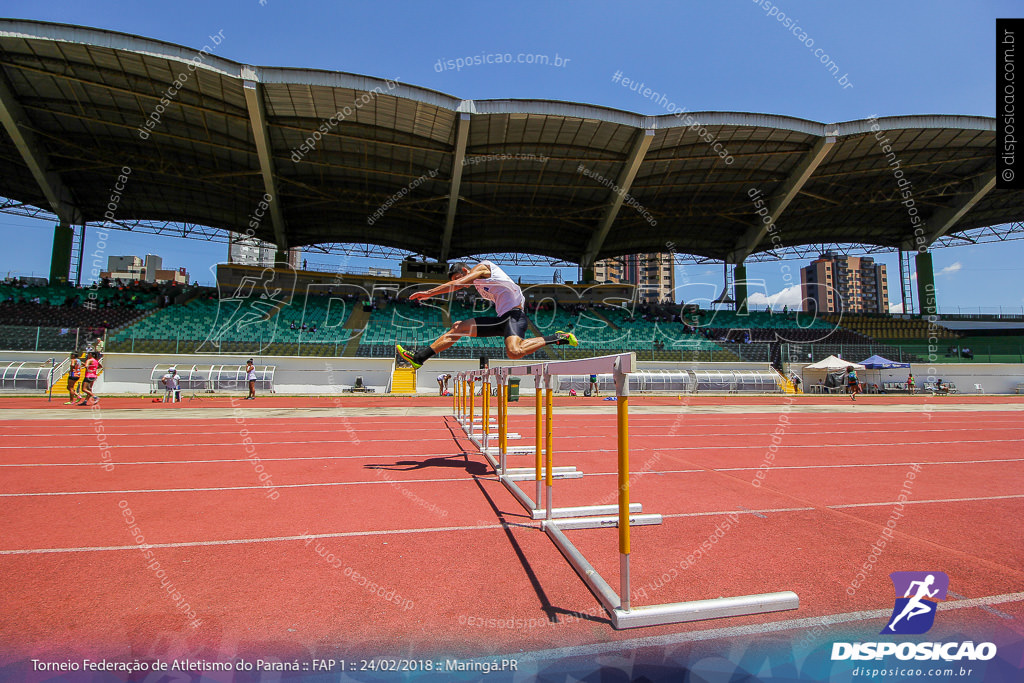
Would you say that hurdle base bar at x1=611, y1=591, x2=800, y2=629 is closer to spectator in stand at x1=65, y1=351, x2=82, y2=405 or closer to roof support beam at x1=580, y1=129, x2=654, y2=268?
spectator in stand at x1=65, y1=351, x2=82, y2=405

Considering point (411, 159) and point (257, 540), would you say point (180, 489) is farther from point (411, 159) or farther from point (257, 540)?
point (411, 159)

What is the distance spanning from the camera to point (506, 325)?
18.9ft

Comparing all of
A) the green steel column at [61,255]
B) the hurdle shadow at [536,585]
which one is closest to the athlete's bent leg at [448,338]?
the hurdle shadow at [536,585]

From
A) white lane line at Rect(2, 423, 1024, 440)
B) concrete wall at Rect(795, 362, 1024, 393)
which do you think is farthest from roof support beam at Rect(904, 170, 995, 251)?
white lane line at Rect(2, 423, 1024, 440)

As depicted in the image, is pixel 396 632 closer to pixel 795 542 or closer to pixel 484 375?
pixel 795 542

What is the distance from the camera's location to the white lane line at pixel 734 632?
2088 mm

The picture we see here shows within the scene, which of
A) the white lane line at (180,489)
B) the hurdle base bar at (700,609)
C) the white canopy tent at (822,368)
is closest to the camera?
the hurdle base bar at (700,609)

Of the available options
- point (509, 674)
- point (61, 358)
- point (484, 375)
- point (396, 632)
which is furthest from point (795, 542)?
point (61, 358)

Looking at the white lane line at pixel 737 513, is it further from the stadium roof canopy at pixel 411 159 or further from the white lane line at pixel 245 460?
the stadium roof canopy at pixel 411 159

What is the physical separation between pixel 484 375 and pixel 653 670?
507 centimetres

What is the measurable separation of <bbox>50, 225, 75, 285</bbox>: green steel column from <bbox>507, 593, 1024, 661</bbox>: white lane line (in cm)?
4002

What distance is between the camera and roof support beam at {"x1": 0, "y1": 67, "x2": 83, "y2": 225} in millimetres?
21547

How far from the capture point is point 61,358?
73.7 ft

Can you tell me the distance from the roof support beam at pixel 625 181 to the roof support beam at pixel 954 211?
21.7m
